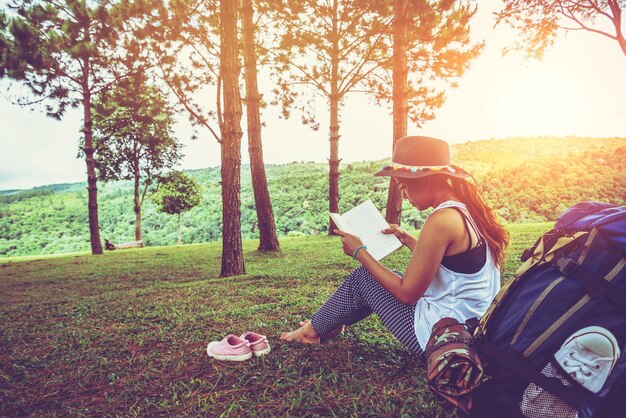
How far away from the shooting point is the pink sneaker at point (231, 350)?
2.59 meters

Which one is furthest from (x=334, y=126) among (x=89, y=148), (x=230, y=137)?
(x=89, y=148)

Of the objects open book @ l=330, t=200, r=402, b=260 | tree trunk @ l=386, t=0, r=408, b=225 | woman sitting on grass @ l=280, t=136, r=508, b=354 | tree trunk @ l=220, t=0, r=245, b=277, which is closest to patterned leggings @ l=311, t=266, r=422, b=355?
woman sitting on grass @ l=280, t=136, r=508, b=354

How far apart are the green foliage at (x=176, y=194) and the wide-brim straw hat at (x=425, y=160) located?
21.1m

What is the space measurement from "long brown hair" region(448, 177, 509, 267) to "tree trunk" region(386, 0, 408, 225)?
6.92 metres

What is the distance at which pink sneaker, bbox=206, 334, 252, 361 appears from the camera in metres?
2.59

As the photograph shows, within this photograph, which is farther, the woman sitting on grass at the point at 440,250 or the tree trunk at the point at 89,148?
the tree trunk at the point at 89,148

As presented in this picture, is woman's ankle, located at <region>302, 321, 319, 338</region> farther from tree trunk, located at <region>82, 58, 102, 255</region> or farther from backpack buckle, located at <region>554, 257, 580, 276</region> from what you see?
tree trunk, located at <region>82, 58, 102, 255</region>

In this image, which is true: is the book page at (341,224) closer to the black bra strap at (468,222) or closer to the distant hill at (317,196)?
the black bra strap at (468,222)

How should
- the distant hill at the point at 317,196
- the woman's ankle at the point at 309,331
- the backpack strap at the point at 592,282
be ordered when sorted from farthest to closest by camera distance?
1. the distant hill at the point at 317,196
2. the woman's ankle at the point at 309,331
3. the backpack strap at the point at 592,282

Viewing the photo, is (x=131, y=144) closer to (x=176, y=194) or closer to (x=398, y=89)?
(x=176, y=194)

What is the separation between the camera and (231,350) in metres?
2.62

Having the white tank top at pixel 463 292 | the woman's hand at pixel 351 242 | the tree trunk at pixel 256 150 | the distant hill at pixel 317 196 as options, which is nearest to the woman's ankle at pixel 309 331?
the woman's hand at pixel 351 242

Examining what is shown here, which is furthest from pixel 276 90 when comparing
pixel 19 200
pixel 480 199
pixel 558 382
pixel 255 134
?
pixel 19 200

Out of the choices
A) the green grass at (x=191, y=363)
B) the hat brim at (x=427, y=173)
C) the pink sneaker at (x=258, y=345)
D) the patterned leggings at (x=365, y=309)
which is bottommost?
the green grass at (x=191, y=363)
